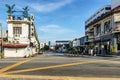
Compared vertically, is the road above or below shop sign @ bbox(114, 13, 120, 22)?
below

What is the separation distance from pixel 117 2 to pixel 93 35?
20.5 meters

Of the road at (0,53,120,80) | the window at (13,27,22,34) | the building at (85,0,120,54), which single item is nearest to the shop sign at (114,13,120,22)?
the building at (85,0,120,54)

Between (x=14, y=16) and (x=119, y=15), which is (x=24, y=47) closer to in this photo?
(x=14, y=16)

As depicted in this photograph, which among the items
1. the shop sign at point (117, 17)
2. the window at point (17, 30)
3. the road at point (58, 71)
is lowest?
the road at point (58, 71)

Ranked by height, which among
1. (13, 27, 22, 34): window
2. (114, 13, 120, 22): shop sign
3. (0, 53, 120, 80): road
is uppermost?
(114, 13, 120, 22): shop sign

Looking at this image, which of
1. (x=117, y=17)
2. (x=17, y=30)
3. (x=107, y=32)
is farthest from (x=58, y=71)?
(x=107, y=32)

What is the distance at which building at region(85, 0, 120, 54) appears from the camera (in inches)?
2682

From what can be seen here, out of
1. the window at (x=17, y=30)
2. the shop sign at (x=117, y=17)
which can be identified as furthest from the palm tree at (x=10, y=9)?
the shop sign at (x=117, y=17)

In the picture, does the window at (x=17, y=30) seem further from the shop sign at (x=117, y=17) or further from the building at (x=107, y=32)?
the shop sign at (x=117, y=17)

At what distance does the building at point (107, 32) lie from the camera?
6812cm

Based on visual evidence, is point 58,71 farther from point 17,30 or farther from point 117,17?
point 117,17

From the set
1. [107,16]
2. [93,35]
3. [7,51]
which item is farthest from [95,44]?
[7,51]

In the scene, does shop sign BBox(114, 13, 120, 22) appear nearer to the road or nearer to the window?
the window

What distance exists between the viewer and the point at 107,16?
245ft
